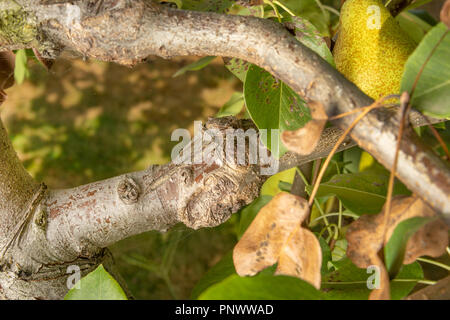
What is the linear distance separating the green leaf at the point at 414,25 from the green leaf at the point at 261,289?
535mm

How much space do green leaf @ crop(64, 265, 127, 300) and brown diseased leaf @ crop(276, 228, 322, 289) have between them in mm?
149

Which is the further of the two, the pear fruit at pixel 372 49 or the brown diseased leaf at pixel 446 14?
the pear fruit at pixel 372 49

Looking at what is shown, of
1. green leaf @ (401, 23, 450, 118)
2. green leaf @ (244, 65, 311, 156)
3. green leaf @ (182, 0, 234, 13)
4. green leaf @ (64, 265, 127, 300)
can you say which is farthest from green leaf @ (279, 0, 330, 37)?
green leaf @ (64, 265, 127, 300)

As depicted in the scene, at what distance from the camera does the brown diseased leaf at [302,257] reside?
0.95ft

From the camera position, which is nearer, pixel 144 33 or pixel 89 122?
pixel 144 33

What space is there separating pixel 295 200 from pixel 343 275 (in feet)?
0.46

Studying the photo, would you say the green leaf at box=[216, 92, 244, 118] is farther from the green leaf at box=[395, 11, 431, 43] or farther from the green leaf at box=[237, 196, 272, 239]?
the green leaf at box=[395, 11, 431, 43]

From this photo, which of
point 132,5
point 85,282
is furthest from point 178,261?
point 132,5

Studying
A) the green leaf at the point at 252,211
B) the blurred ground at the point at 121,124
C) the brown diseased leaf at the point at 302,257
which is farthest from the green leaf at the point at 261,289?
the blurred ground at the point at 121,124

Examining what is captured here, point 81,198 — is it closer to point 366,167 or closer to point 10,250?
point 10,250

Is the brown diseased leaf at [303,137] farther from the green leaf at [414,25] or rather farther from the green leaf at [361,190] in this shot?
the green leaf at [414,25]

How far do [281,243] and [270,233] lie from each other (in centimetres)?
1

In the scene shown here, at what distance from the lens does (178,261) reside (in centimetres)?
105

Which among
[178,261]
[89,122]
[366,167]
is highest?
[366,167]
